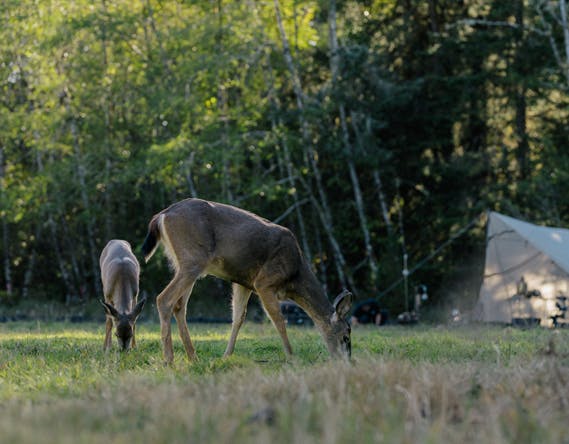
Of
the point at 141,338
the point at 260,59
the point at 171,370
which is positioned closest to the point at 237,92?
the point at 260,59

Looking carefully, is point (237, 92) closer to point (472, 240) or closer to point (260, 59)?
point (260, 59)

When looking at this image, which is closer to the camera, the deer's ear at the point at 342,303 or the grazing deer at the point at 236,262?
the grazing deer at the point at 236,262

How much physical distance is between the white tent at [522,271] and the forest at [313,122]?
2951 millimetres

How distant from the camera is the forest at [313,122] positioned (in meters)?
23.9

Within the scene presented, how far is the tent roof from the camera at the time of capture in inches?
715

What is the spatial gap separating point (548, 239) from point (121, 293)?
10.0 metres

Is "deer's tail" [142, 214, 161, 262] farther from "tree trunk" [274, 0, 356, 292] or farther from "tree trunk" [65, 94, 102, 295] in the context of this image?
"tree trunk" [65, 94, 102, 295]

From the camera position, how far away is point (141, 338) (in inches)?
490

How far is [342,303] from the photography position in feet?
31.0

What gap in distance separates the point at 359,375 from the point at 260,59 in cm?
2025

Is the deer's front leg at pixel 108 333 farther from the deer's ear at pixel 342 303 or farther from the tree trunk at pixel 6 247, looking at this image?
the tree trunk at pixel 6 247

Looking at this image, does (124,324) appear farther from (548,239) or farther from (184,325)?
(548,239)

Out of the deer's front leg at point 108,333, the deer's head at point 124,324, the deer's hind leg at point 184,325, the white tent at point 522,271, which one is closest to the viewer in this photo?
the deer's hind leg at point 184,325

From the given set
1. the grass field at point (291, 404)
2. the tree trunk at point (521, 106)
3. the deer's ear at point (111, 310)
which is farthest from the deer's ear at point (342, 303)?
the tree trunk at point (521, 106)
